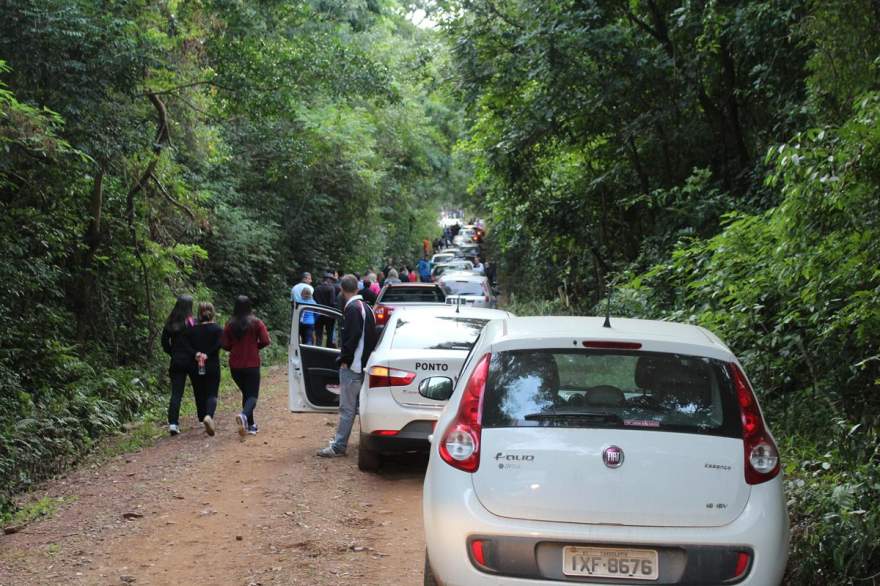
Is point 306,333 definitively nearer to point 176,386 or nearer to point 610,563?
point 176,386

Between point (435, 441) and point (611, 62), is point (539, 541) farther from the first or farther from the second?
point (611, 62)

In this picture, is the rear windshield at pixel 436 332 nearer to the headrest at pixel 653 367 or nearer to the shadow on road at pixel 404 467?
the shadow on road at pixel 404 467

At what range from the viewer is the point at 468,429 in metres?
5.06

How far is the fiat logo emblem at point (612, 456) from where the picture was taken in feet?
15.6

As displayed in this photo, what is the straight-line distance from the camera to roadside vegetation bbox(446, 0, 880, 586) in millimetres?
8047

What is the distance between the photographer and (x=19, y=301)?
14719mm

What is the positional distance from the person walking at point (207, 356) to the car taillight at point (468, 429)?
7651mm

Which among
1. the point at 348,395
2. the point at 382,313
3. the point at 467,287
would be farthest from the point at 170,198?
the point at 467,287

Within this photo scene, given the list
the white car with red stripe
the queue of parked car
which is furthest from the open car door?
the queue of parked car

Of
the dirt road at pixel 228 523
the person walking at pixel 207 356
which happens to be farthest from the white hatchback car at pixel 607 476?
the person walking at pixel 207 356

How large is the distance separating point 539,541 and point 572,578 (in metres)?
0.23

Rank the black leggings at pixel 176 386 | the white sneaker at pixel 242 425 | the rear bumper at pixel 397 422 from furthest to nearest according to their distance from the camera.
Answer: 1. the black leggings at pixel 176 386
2. the white sneaker at pixel 242 425
3. the rear bumper at pixel 397 422

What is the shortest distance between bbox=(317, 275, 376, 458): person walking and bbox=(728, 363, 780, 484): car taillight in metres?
5.94

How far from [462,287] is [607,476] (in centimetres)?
2207
